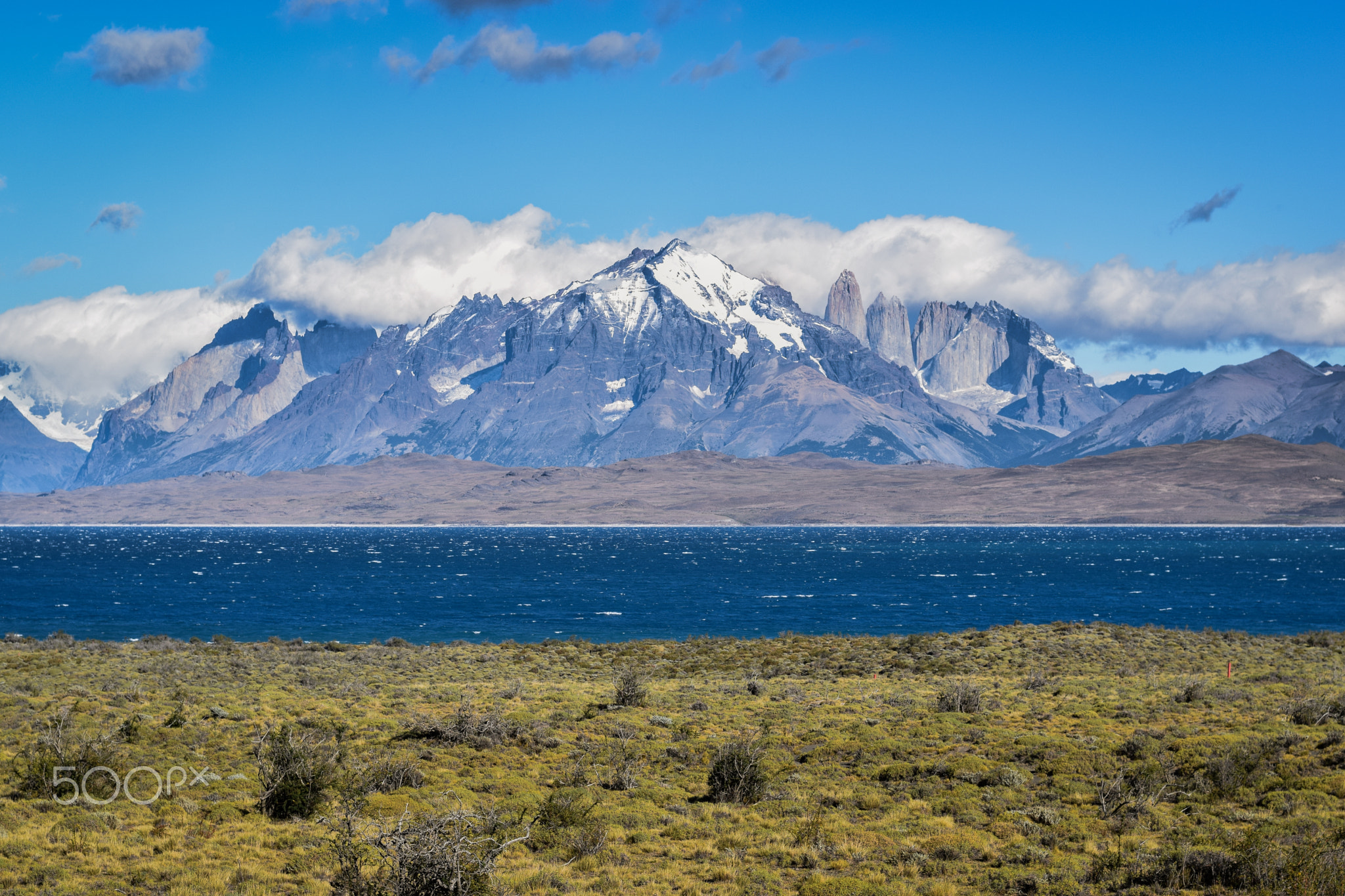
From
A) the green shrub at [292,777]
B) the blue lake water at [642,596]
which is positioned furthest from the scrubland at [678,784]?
the blue lake water at [642,596]

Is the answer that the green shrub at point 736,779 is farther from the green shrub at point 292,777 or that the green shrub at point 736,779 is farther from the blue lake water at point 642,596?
the blue lake water at point 642,596

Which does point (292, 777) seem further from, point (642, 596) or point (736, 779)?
point (642, 596)

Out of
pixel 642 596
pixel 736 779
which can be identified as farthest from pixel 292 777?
pixel 642 596

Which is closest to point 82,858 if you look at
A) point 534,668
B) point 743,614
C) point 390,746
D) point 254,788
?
point 254,788

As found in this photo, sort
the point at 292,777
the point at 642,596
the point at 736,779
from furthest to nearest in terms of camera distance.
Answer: the point at 642,596
the point at 736,779
the point at 292,777

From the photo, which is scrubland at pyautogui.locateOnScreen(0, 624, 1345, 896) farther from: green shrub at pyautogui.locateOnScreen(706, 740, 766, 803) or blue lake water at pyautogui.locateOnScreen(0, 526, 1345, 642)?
blue lake water at pyautogui.locateOnScreen(0, 526, 1345, 642)

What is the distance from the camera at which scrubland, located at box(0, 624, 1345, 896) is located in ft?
63.7

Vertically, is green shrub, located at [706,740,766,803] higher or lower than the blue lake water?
higher

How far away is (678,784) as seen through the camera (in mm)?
27609

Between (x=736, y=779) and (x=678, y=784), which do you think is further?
(x=678, y=784)

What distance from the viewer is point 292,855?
68.7 feet

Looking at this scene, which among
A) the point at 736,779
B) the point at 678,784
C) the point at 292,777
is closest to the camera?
the point at 292,777

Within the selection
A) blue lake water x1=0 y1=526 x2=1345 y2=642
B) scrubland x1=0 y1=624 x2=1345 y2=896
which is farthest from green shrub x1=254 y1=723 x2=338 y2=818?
blue lake water x1=0 y1=526 x2=1345 y2=642

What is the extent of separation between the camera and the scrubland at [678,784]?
1942 cm
